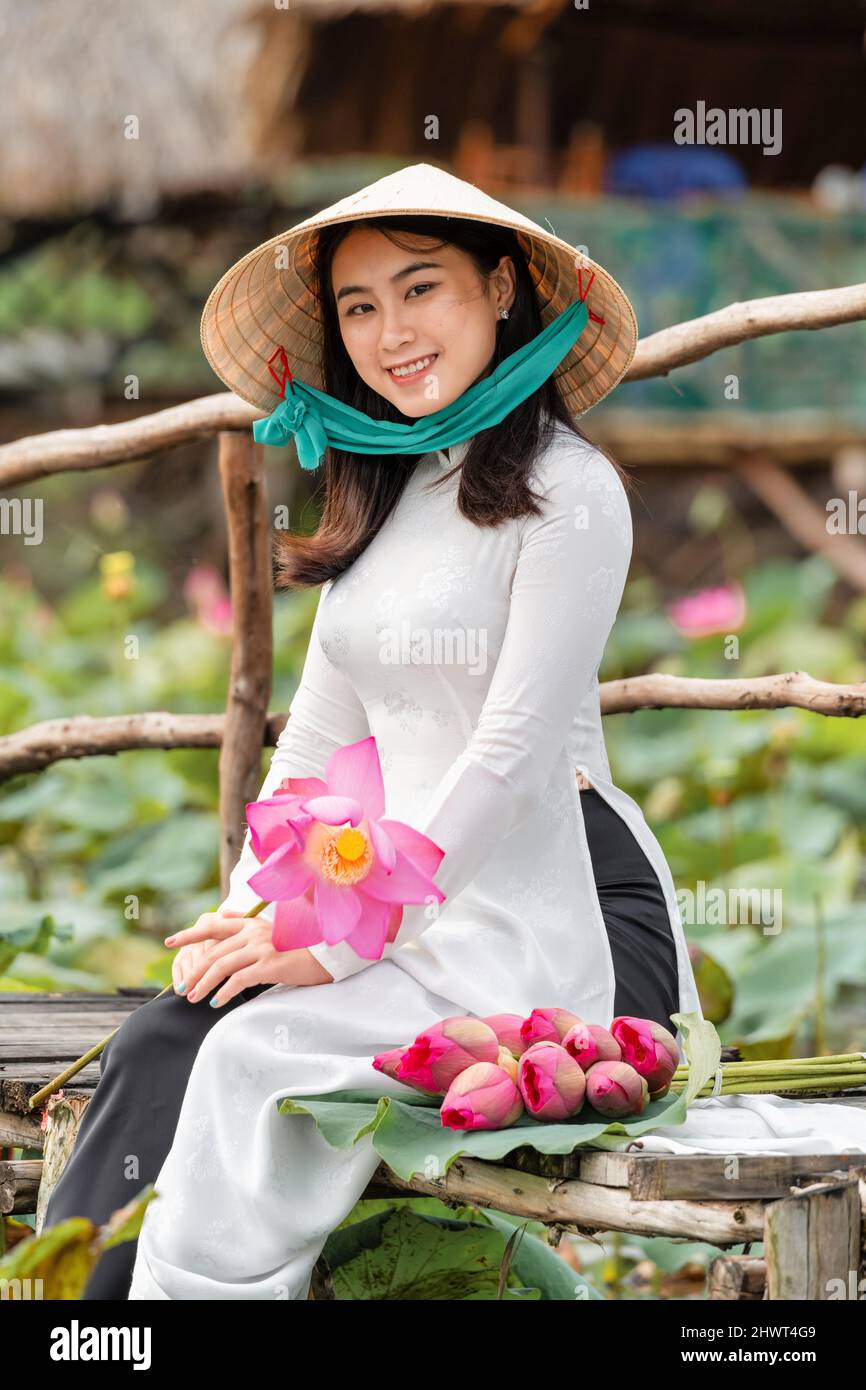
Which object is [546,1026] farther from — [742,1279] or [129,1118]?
[129,1118]

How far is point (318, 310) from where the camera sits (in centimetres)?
221

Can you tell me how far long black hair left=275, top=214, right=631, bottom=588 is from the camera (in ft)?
6.41

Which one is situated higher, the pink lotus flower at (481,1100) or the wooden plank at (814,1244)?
the pink lotus flower at (481,1100)

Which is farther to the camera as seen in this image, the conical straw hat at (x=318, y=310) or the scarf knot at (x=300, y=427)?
the scarf knot at (x=300, y=427)

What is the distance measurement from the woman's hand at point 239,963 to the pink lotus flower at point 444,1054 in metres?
0.15

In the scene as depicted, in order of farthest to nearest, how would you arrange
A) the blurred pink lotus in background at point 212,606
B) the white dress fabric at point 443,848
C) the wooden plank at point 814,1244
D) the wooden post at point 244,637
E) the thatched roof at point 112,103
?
the thatched roof at point 112,103 → the blurred pink lotus in background at point 212,606 → the wooden post at point 244,637 → the white dress fabric at point 443,848 → the wooden plank at point 814,1244

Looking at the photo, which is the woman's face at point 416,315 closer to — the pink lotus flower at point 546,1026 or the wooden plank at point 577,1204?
the pink lotus flower at point 546,1026

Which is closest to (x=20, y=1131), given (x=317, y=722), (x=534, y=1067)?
(x=317, y=722)

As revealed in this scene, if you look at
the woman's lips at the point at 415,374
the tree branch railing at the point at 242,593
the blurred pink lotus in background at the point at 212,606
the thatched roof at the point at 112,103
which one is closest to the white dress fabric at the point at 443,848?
the woman's lips at the point at 415,374

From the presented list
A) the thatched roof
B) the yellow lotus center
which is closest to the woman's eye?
the yellow lotus center

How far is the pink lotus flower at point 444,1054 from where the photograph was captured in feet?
5.46

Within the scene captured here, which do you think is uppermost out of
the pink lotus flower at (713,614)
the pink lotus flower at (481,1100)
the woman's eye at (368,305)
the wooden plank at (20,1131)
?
the woman's eye at (368,305)

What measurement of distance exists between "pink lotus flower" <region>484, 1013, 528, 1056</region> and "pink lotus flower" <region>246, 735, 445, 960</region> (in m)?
0.13

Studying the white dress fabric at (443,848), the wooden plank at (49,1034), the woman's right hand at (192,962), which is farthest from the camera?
the wooden plank at (49,1034)
